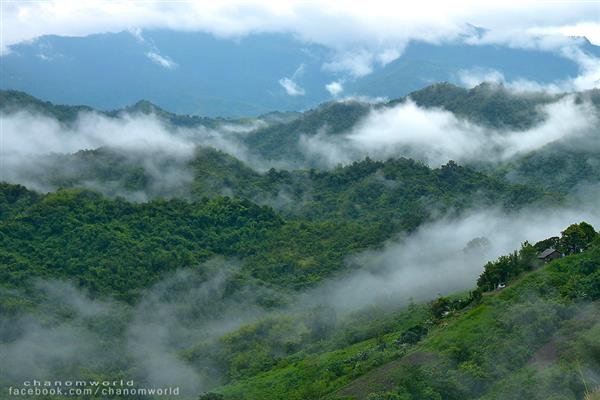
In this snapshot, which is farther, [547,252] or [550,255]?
[547,252]

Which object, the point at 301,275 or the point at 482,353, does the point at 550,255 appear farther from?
the point at 301,275

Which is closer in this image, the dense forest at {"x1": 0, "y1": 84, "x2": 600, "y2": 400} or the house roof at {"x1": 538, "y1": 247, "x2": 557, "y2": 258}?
the dense forest at {"x1": 0, "y1": 84, "x2": 600, "y2": 400}

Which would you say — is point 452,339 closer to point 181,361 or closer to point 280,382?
point 280,382

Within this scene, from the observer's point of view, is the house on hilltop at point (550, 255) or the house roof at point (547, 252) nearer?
the house on hilltop at point (550, 255)

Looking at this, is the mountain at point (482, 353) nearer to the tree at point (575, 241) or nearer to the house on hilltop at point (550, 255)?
the tree at point (575, 241)

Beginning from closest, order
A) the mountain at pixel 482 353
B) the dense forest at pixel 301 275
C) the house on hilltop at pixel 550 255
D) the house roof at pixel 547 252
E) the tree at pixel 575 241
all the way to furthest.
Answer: the mountain at pixel 482 353, the dense forest at pixel 301 275, the house on hilltop at pixel 550 255, the tree at pixel 575 241, the house roof at pixel 547 252

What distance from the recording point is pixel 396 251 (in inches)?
3073

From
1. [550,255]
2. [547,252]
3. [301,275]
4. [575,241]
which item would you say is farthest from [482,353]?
[301,275]

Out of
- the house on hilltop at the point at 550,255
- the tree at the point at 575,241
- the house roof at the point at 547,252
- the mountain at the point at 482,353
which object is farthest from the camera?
the house roof at the point at 547,252

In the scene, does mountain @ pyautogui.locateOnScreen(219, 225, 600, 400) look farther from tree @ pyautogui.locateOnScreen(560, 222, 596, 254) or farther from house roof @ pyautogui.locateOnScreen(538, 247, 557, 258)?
house roof @ pyautogui.locateOnScreen(538, 247, 557, 258)

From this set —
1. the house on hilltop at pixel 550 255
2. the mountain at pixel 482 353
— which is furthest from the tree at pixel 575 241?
the mountain at pixel 482 353

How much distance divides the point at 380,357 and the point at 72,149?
107246mm

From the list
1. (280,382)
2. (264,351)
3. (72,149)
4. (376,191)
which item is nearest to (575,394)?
(280,382)

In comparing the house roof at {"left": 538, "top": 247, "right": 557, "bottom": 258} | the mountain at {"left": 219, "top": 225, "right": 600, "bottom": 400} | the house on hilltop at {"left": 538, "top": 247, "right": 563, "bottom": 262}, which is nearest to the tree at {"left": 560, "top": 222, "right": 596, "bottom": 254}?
the house on hilltop at {"left": 538, "top": 247, "right": 563, "bottom": 262}
